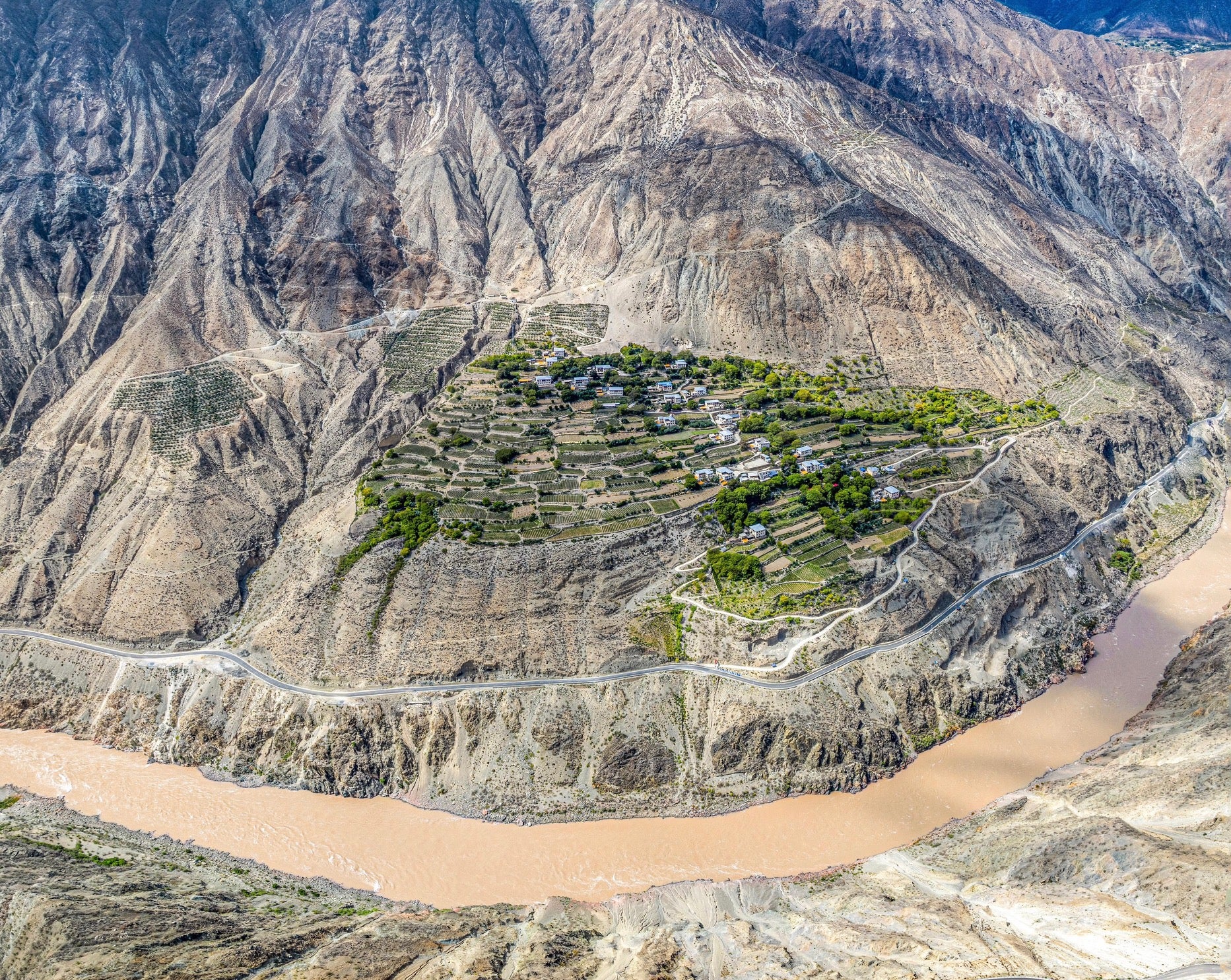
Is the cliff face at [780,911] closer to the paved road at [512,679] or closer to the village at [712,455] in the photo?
the paved road at [512,679]

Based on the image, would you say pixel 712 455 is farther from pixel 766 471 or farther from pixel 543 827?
pixel 543 827

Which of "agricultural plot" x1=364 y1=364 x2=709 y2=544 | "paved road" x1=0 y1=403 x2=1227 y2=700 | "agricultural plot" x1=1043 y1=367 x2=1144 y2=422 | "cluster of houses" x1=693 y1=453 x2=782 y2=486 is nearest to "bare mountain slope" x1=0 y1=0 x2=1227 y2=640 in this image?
"paved road" x1=0 y1=403 x2=1227 y2=700

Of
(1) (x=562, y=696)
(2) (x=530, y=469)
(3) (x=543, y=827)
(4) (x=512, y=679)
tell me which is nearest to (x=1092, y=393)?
(2) (x=530, y=469)

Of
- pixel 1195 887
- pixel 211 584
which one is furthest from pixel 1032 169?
pixel 211 584

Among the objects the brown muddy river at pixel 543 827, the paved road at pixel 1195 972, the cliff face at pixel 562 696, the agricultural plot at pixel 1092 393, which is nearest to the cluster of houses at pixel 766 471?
the cliff face at pixel 562 696

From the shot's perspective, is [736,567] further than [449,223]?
No

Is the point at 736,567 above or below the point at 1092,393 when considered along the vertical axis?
below

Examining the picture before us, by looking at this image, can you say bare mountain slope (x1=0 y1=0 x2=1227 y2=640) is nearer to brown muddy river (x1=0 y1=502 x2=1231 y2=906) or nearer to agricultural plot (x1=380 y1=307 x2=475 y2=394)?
agricultural plot (x1=380 y1=307 x2=475 y2=394)

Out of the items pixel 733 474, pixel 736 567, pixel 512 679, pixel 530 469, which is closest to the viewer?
pixel 512 679
